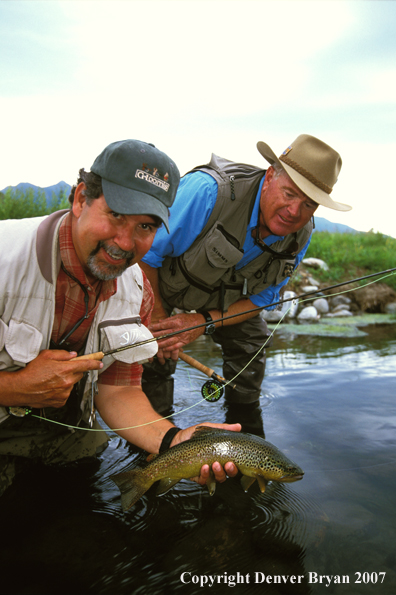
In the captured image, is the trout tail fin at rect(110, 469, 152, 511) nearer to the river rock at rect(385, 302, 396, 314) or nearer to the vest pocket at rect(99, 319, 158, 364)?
the vest pocket at rect(99, 319, 158, 364)

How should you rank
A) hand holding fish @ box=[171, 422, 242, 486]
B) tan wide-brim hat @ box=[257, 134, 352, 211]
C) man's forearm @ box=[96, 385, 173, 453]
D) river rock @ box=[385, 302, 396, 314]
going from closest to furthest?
hand holding fish @ box=[171, 422, 242, 486] → man's forearm @ box=[96, 385, 173, 453] → tan wide-brim hat @ box=[257, 134, 352, 211] → river rock @ box=[385, 302, 396, 314]

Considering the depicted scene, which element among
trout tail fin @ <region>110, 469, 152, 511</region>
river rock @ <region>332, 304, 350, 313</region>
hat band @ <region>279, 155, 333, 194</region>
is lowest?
trout tail fin @ <region>110, 469, 152, 511</region>

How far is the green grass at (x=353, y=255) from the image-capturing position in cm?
1310

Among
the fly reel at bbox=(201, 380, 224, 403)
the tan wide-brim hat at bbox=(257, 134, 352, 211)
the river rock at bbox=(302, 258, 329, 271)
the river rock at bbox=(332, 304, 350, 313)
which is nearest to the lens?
the tan wide-brim hat at bbox=(257, 134, 352, 211)

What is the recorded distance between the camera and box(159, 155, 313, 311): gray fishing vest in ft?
13.2

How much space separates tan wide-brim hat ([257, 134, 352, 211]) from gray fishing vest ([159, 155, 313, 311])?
0.28 meters

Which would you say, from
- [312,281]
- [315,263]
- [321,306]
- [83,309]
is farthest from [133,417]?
[315,263]

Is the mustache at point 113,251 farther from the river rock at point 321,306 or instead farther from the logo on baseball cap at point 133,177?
the river rock at point 321,306

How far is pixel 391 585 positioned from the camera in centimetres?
249

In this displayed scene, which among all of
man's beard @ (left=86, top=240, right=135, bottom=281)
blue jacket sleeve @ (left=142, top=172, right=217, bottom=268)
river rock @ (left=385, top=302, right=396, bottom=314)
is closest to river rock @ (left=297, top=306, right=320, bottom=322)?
river rock @ (left=385, top=302, right=396, bottom=314)

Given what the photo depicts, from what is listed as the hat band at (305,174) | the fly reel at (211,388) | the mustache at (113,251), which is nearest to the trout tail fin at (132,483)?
the mustache at (113,251)

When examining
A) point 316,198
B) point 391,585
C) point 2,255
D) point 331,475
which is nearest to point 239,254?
point 316,198

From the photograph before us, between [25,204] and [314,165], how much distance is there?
Answer: 7407 mm

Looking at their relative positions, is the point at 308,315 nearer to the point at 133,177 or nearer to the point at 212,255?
the point at 212,255
